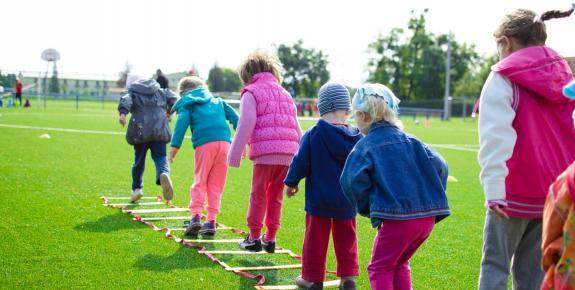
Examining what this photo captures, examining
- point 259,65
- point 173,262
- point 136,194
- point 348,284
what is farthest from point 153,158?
point 348,284

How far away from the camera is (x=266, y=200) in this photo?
230 inches

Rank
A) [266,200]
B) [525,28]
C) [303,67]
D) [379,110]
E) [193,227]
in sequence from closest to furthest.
Result: [525,28] < [379,110] < [266,200] < [193,227] < [303,67]

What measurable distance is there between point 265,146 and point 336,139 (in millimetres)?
1192

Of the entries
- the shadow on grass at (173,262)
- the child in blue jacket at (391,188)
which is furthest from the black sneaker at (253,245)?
the child in blue jacket at (391,188)

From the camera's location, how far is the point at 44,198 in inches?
309

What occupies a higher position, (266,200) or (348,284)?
(266,200)

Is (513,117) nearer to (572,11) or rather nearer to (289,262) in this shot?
(572,11)

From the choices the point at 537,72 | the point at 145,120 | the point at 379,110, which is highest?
the point at 537,72

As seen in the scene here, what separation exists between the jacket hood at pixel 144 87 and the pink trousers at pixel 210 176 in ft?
5.76

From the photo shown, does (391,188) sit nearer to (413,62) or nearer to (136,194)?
(136,194)

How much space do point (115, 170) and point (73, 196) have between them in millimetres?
3019

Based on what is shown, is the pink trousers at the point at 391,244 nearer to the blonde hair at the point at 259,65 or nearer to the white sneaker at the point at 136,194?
the blonde hair at the point at 259,65

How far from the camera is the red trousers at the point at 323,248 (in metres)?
4.72

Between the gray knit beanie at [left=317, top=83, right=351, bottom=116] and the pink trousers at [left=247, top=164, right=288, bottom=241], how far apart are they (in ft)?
3.76
